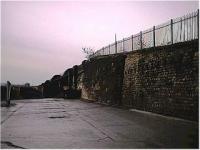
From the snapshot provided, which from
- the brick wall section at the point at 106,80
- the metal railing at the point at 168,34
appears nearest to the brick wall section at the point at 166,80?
the metal railing at the point at 168,34

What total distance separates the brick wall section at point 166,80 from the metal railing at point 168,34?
1273 millimetres

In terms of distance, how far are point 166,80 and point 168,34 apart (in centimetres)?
408

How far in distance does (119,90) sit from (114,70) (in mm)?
2182

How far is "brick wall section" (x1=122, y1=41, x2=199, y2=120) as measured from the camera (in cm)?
1449

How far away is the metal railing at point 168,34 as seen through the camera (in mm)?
16991

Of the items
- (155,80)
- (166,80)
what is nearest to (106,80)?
(155,80)

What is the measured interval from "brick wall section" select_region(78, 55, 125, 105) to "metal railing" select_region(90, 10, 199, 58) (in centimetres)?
168

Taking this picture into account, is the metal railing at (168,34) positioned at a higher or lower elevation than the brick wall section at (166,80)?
higher

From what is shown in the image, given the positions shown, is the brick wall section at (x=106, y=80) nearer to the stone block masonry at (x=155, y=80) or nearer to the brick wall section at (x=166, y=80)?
the stone block masonry at (x=155, y=80)

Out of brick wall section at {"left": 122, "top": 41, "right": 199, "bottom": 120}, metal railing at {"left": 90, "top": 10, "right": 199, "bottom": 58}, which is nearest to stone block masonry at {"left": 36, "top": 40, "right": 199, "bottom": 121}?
brick wall section at {"left": 122, "top": 41, "right": 199, "bottom": 120}

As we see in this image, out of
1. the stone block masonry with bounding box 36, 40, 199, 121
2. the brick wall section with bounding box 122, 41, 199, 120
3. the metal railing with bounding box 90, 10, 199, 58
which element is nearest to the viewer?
the brick wall section with bounding box 122, 41, 199, 120

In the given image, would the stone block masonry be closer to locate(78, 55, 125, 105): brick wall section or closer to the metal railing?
locate(78, 55, 125, 105): brick wall section

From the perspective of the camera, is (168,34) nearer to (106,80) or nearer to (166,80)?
(166,80)

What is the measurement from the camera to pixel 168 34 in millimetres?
19984
